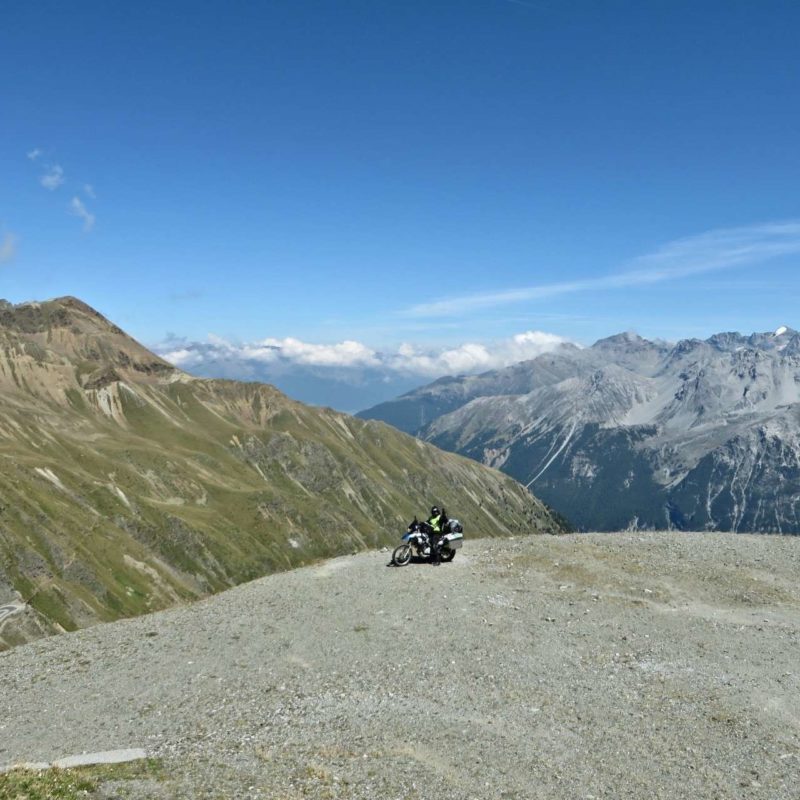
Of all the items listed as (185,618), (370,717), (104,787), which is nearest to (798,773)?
(370,717)

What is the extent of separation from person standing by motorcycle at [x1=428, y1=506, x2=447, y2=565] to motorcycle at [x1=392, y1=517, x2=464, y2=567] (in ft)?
0.21

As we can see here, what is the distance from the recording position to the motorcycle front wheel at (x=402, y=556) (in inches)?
1355

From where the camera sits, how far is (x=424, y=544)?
3519 cm

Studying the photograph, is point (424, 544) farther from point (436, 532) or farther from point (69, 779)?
point (69, 779)

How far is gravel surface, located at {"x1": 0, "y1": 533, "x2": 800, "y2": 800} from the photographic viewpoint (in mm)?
16250

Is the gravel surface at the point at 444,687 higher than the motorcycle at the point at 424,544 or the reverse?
the reverse

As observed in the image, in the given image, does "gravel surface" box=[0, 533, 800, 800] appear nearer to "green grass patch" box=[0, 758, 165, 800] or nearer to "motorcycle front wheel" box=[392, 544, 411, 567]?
"green grass patch" box=[0, 758, 165, 800]

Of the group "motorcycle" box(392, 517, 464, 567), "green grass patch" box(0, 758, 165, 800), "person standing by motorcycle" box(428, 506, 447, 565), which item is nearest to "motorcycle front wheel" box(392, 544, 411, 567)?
"motorcycle" box(392, 517, 464, 567)

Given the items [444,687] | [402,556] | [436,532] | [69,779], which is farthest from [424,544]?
[69,779]

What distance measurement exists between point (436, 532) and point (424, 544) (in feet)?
3.01

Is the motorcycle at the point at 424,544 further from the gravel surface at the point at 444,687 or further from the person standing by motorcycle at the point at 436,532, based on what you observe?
the gravel surface at the point at 444,687

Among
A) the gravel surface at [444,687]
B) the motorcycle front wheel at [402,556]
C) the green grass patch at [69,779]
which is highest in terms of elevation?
the green grass patch at [69,779]

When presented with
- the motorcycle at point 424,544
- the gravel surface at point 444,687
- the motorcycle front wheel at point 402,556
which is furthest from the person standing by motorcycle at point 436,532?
the gravel surface at point 444,687

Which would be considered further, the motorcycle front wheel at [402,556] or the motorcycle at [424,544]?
the motorcycle at [424,544]
